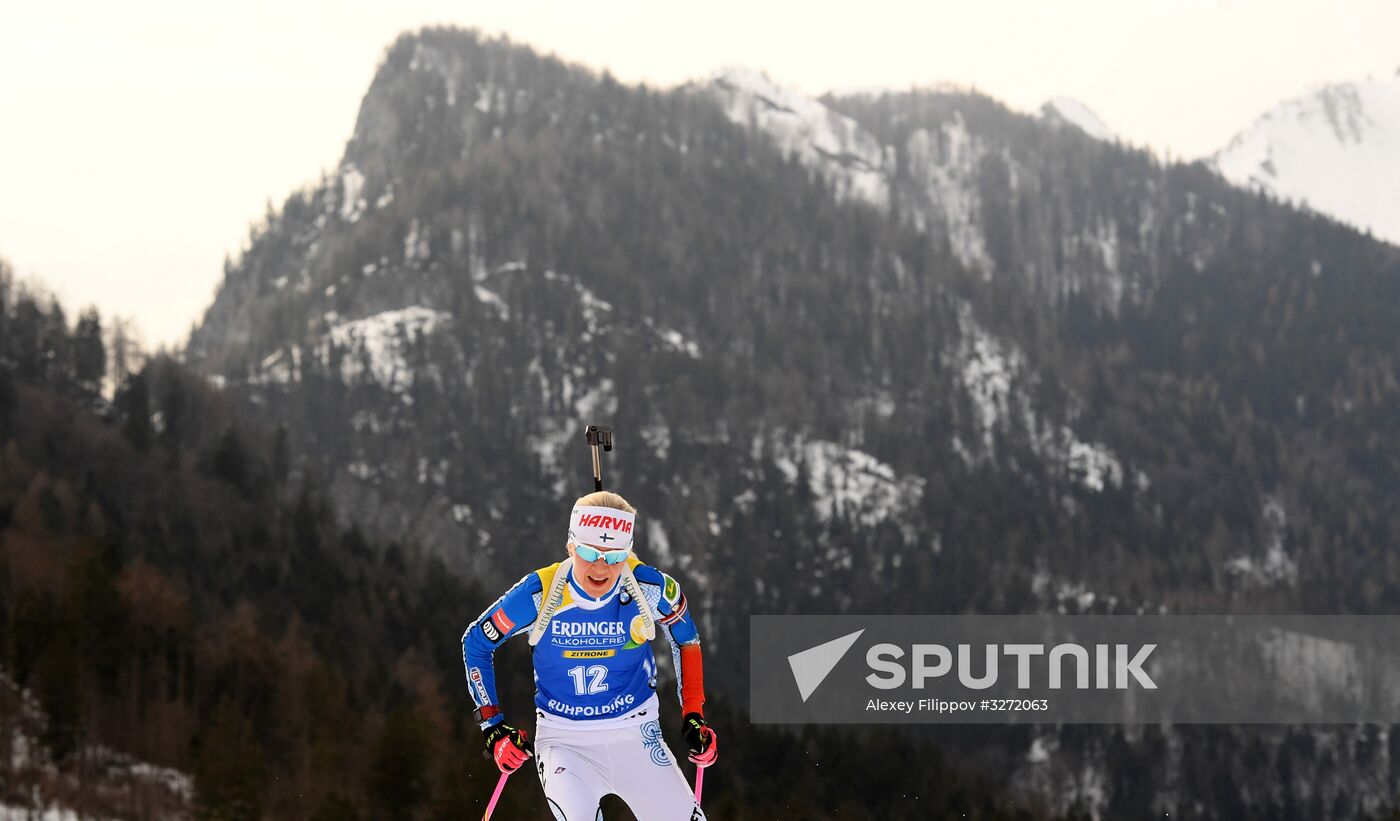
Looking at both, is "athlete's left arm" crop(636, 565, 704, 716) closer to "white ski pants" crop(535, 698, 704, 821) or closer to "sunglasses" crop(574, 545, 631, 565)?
"sunglasses" crop(574, 545, 631, 565)

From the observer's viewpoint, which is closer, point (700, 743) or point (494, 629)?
point (700, 743)

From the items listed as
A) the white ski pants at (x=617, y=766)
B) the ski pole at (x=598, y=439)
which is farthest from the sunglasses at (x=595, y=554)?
the white ski pants at (x=617, y=766)

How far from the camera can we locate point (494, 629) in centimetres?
1005

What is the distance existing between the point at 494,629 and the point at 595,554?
903 mm

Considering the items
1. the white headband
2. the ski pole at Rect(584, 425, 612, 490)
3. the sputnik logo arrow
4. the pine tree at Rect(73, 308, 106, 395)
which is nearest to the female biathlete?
the white headband

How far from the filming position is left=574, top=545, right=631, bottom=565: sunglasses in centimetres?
995

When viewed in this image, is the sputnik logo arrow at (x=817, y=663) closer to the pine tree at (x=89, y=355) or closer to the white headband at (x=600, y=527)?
the white headband at (x=600, y=527)

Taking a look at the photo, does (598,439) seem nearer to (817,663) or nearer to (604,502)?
(604,502)

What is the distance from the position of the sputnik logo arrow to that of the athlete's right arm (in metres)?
30.7

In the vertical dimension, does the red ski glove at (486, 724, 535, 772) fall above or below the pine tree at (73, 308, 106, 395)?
below

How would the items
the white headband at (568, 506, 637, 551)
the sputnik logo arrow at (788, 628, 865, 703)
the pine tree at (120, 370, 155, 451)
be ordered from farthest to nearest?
the pine tree at (120, 370, 155, 451) → the sputnik logo arrow at (788, 628, 865, 703) → the white headband at (568, 506, 637, 551)

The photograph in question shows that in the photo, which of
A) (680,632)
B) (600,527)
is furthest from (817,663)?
(600,527)

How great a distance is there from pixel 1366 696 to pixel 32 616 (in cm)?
15840

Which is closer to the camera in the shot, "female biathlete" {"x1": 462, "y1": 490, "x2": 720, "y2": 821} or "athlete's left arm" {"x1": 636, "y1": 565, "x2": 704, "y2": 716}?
"female biathlete" {"x1": 462, "y1": 490, "x2": 720, "y2": 821}
